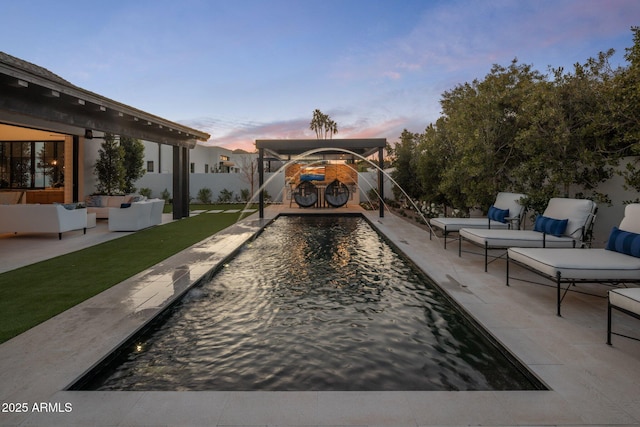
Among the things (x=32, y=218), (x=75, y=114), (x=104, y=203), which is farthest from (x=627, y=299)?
(x=104, y=203)

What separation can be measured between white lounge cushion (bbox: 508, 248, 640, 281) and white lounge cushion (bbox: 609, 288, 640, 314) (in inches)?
27.5

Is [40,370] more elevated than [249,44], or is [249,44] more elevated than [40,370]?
[249,44]

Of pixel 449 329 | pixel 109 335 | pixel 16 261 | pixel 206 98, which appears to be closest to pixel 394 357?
pixel 449 329

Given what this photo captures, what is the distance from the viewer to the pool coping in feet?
6.66

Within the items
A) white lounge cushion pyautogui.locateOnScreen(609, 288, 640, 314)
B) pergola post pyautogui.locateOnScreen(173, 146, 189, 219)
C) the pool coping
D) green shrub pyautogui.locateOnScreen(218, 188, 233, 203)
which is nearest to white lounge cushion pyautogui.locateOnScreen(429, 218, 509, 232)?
the pool coping

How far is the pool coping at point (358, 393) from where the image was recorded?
2.03 m

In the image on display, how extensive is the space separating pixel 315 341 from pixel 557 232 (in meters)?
4.15

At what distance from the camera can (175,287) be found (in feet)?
15.3

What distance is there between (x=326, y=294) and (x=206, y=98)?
17459 millimetres

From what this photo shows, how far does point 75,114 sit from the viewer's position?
8289mm

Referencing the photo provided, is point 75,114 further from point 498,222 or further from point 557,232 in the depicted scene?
point 557,232

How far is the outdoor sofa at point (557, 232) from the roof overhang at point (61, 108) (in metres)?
7.76

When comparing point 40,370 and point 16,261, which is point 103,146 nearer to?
point 16,261

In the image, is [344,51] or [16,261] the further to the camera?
[344,51]
